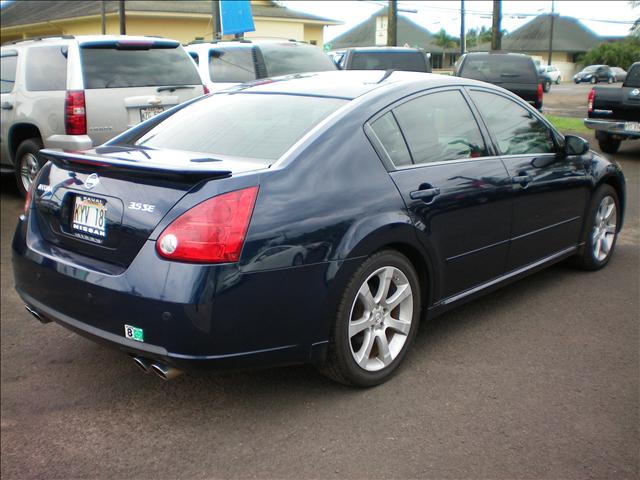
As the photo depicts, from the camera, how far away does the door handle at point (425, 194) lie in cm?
380

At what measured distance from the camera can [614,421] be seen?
3318 millimetres

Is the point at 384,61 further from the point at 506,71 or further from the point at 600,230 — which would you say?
the point at 600,230

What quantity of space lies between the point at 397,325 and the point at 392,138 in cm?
103

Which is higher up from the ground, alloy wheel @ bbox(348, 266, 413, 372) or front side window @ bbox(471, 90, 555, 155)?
front side window @ bbox(471, 90, 555, 155)

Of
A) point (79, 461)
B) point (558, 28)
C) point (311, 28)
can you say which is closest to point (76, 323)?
point (79, 461)

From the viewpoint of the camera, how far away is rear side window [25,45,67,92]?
314 inches

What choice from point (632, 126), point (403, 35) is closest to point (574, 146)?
point (632, 126)

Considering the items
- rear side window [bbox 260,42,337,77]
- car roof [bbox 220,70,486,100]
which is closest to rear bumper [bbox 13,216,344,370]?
car roof [bbox 220,70,486,100]

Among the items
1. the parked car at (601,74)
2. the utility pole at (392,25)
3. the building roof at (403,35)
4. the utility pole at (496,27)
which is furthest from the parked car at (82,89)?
the utility pole at (392,25)

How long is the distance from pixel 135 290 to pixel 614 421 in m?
2.31

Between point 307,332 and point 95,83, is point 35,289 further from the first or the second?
point 95,83

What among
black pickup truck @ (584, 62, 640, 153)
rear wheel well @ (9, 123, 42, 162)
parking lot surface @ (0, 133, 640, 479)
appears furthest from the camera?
rear wheel well @ (9, 123, 42, 162)

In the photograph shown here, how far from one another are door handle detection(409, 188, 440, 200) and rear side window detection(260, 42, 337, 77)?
775 cm

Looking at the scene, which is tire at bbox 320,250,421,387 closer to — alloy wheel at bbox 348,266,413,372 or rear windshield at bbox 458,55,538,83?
alloy wheel at bbox 348,266,413,372
